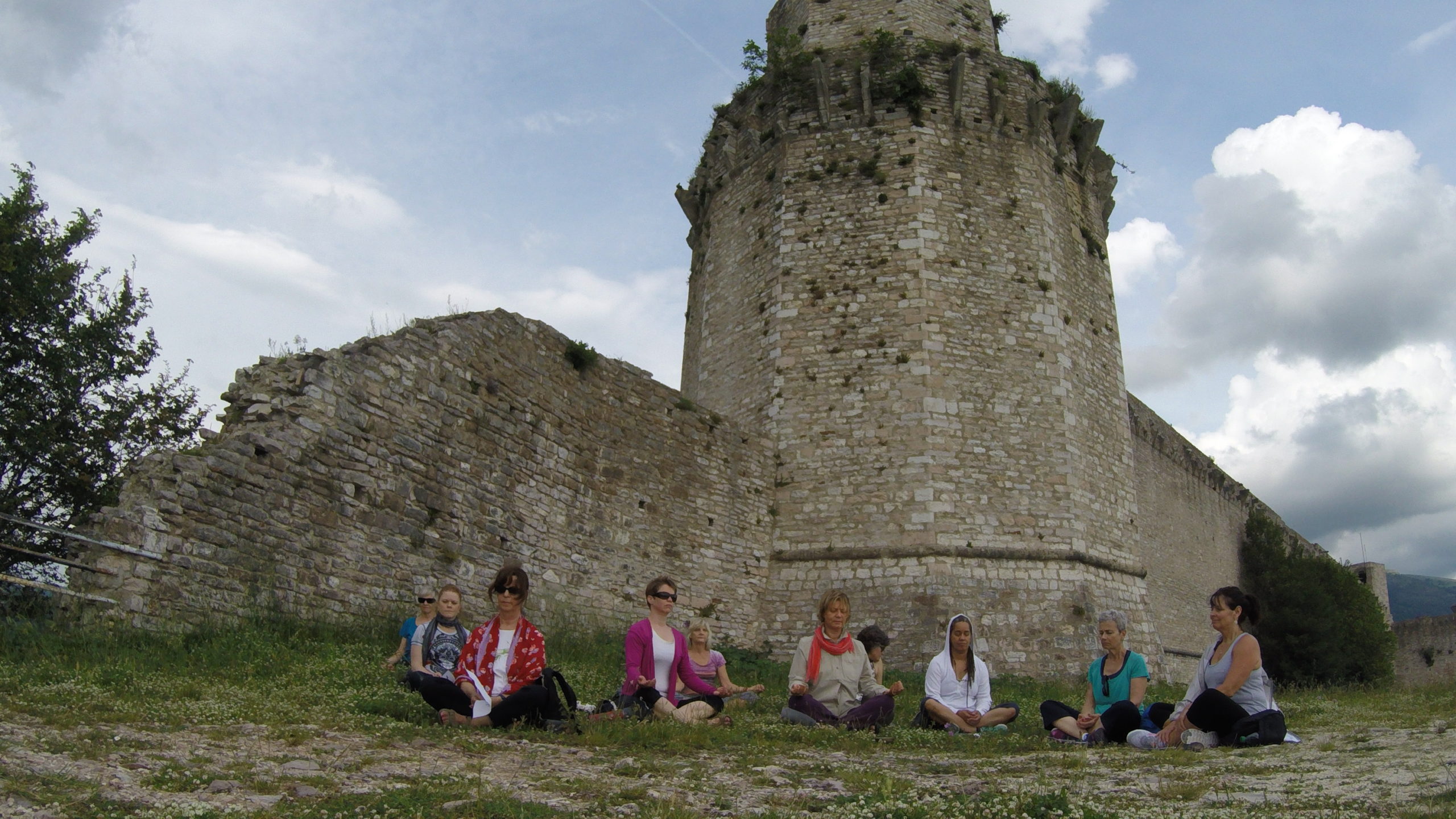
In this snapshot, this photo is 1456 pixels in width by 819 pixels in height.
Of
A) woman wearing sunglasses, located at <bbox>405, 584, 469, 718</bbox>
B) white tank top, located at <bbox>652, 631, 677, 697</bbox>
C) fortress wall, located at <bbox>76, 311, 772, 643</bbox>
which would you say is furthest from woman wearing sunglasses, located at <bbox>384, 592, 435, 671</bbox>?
white tank top, located at <bbox>652, 631, 677, 697</bbox>

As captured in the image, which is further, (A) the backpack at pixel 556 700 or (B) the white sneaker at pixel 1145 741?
(B) the white sneaker at pixel 1145 741

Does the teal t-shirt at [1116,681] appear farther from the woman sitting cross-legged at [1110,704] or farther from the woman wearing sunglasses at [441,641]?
the woman wearing sunglasses at [441,641]

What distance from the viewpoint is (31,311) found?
49.9 feet

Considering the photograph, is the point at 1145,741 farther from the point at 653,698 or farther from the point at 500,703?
the point at 500,703

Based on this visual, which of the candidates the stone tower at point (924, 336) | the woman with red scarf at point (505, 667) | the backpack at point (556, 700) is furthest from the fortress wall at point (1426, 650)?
the woman with red scarf at point (505, 667)

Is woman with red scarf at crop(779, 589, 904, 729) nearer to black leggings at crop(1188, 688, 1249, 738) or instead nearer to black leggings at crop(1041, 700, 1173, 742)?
black leggings at crop(1041, 700, 1173, 742)

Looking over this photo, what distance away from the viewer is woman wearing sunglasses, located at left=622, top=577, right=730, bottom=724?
21.4ft

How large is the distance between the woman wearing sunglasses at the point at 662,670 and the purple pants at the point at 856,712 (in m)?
0.68

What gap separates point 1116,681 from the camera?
707 centimetres

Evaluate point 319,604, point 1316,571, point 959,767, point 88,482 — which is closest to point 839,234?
point 319,604

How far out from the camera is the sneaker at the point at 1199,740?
5938mm

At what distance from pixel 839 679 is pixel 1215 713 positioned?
248 centimetres

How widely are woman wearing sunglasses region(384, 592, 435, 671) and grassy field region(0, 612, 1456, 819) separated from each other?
0.16 metres

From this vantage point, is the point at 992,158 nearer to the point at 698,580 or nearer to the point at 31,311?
the point at 698,580
